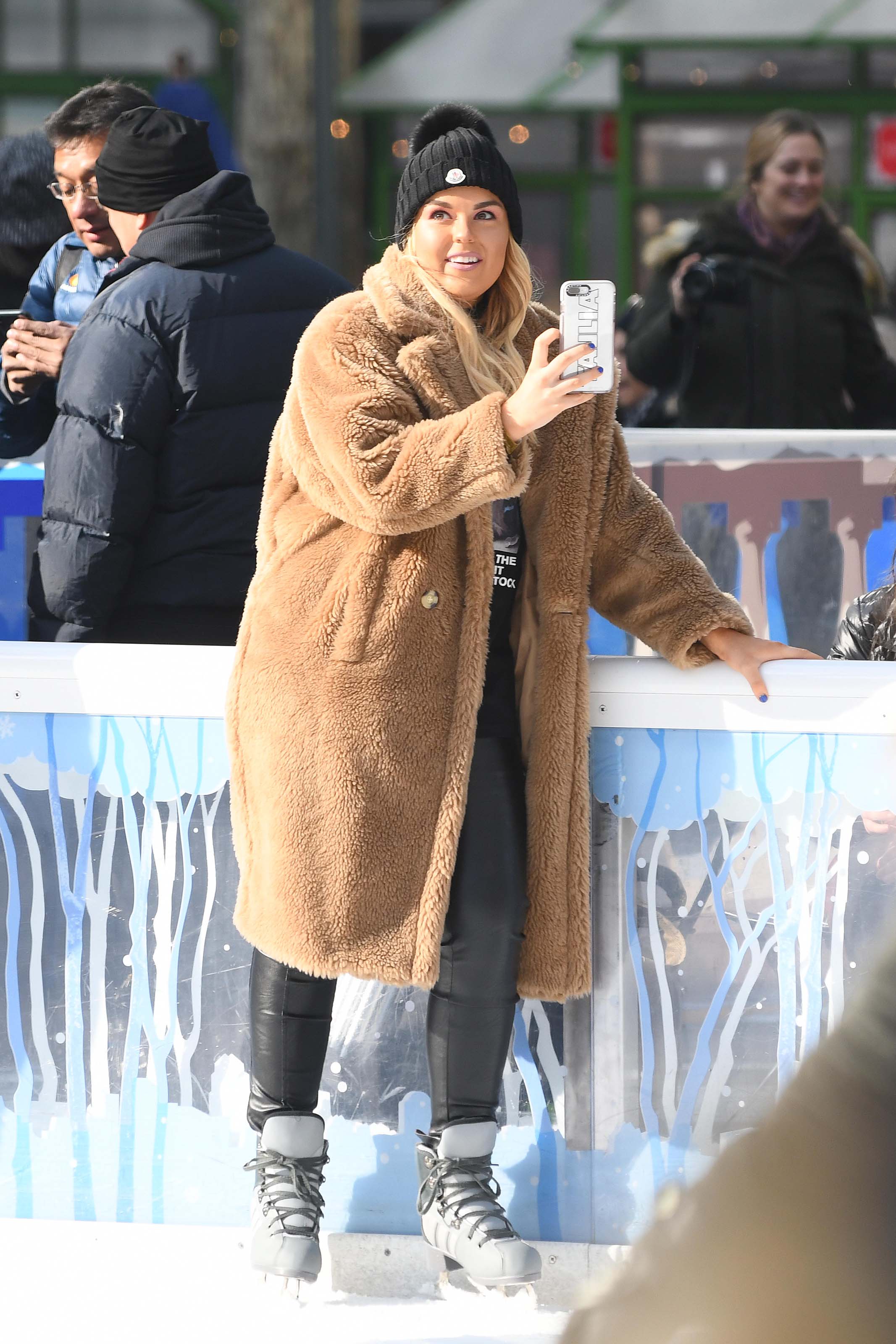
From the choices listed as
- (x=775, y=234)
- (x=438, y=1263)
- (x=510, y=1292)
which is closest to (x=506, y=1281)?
(x=510, y=1292)

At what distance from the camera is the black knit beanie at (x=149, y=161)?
2.93m

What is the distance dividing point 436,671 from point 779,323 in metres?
2.92

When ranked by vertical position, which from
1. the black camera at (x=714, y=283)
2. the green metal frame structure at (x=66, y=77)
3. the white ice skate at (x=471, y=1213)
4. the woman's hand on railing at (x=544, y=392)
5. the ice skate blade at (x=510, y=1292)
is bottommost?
the ice skate blade at (x=510, y=1292)

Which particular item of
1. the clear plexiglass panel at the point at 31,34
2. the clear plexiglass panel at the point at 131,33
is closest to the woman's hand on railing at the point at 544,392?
the clear plexiglass panel at the point at 131,33

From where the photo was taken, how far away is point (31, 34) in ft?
34.4

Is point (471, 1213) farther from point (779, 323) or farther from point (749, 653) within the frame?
point (779, 323)

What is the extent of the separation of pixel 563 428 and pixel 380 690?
0.49 m

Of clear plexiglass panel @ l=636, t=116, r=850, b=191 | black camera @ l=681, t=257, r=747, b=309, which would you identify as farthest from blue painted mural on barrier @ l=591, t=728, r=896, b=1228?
clear plexiglass panel @ l=636, t=116, r=850, b=191

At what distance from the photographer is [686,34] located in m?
9.05

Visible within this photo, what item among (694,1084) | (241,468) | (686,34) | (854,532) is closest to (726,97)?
(686,34)

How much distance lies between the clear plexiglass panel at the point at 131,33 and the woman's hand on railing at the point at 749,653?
9.26 m

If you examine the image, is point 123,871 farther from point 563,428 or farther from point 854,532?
point 854,532

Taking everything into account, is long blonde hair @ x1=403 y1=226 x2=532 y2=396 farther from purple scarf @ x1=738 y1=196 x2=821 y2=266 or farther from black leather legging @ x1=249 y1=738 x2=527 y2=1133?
purple scarf @ x1=738 y1=196 x2=821 y2=266

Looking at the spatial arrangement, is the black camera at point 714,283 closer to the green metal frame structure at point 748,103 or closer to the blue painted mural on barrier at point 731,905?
the blue painted mural on barrier at point 731,905
